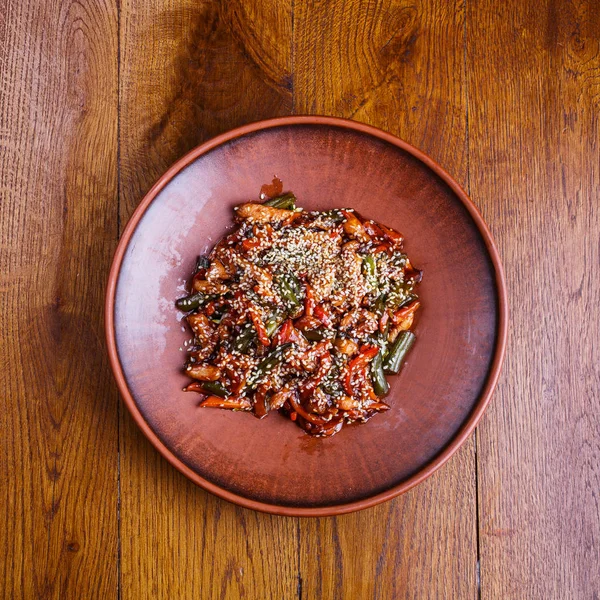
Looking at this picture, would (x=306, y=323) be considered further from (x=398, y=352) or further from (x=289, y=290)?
(x=398, y=352)

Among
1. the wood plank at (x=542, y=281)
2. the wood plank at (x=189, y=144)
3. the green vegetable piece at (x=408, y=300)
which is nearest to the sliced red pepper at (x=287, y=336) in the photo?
the green vegetable piece at (x=408, y=300)

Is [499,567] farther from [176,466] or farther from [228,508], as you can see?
[176,466]

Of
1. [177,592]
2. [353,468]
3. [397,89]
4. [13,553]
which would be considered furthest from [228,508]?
[397,89]

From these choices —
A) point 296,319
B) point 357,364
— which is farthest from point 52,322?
point 357,364

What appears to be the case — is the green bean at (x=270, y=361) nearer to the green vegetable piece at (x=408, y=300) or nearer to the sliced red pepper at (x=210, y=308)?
the sliced red pepper at (x=210, y=308)

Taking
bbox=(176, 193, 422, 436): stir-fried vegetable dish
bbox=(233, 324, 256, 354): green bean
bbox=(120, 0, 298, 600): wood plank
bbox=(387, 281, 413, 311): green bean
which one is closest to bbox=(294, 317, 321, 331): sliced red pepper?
bbox=(176, 193, 422, 436): stir-fried vegetable dish

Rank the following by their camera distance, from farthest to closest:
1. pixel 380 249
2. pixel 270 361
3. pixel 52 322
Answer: pixel 52 322
pixel 380 249
pixel 270 361

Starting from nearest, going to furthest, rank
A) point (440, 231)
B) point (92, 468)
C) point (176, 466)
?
1. point (176, 466)
2. point (440, 231)
3. point (92, 468)
